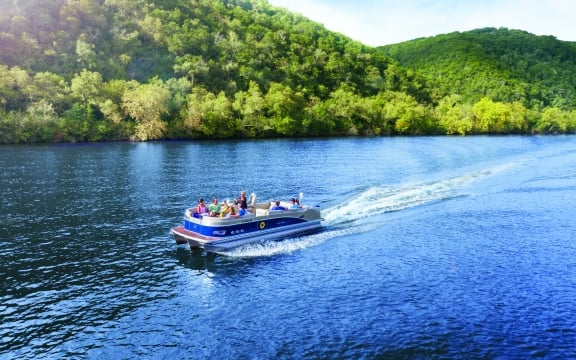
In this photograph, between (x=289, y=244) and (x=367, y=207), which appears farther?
(x=367, y=207)

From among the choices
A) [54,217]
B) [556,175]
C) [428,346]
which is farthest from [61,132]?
[428,346]

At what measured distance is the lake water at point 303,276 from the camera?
2167 centimetres

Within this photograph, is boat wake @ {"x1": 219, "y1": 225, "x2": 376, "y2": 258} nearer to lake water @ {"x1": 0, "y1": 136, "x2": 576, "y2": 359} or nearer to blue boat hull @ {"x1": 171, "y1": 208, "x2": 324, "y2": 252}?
lake water @ {"x1": 0, "y1": 136, "x2": 576, "y2": 359}

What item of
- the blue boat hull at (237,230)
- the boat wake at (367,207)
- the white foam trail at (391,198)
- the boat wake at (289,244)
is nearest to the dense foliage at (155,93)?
the white foam trail at (391,198)

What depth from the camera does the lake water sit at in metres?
21.7

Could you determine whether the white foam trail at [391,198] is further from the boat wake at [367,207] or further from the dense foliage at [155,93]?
the dense foliage at [155,93]

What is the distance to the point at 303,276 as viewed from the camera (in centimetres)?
2972

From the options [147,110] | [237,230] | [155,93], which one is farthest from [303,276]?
[155,93]

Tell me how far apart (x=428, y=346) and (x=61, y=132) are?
401 ft

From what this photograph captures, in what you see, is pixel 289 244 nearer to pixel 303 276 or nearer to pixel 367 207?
pixel 303 276

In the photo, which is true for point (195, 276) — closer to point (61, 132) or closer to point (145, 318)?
point (145, 318)

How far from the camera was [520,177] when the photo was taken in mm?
66875

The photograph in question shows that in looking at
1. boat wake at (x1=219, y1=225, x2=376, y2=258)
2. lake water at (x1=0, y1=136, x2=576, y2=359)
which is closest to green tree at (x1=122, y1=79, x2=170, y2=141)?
lake water at (x1=0, y1=136, x2=576, y2=359)

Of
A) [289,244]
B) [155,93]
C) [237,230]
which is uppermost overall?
[155,93]
